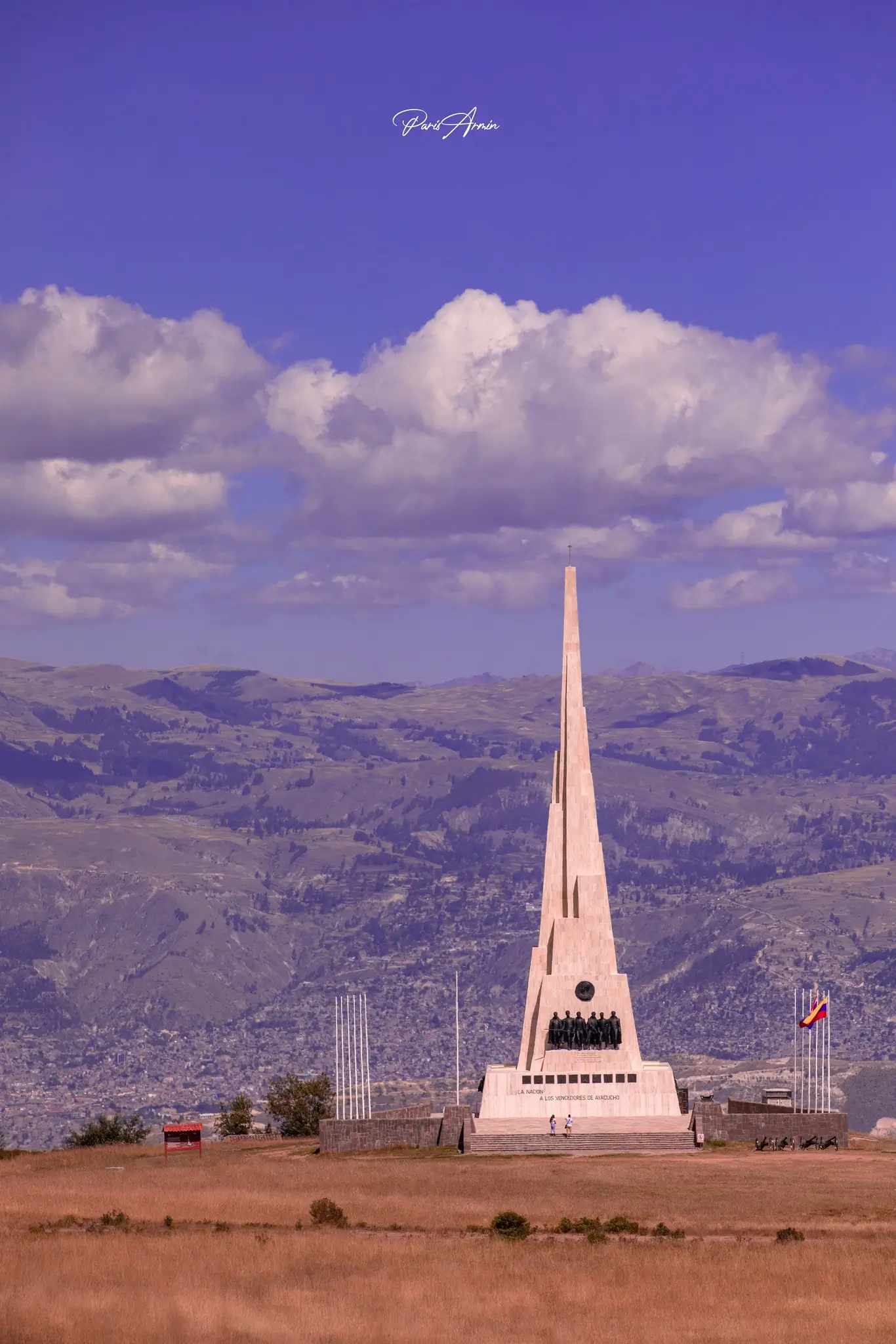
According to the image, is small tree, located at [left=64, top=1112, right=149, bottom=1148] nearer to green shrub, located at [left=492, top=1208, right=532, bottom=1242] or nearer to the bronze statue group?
the bronze statue group

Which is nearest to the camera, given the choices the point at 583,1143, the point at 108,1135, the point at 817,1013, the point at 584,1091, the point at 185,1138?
the point at 583,1143

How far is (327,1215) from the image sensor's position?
170ft

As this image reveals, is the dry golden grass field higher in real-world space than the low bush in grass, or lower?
lower

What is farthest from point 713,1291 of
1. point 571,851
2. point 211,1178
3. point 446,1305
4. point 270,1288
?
A: point 571,851

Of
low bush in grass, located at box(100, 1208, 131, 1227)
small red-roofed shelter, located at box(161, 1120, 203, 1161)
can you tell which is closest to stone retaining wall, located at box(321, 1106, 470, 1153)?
small red-roofed shelter, located at box(161, 1120, 203, 1161)

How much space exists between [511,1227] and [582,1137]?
91.4ft

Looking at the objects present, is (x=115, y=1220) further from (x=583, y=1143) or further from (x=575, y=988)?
(x=575, y=988)

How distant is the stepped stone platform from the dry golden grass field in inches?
429

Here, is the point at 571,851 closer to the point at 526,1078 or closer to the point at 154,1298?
the point at 526,1078

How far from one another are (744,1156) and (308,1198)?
801 inches

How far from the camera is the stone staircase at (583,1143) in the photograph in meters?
75.8

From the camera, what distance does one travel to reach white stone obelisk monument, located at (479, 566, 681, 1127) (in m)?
82.2

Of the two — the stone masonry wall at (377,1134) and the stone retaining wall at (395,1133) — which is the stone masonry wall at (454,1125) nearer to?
the stone retaining wall at (395,1133)

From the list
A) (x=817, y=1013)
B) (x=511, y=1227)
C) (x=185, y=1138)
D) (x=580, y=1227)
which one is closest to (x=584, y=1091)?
(x=817, y=1013)
